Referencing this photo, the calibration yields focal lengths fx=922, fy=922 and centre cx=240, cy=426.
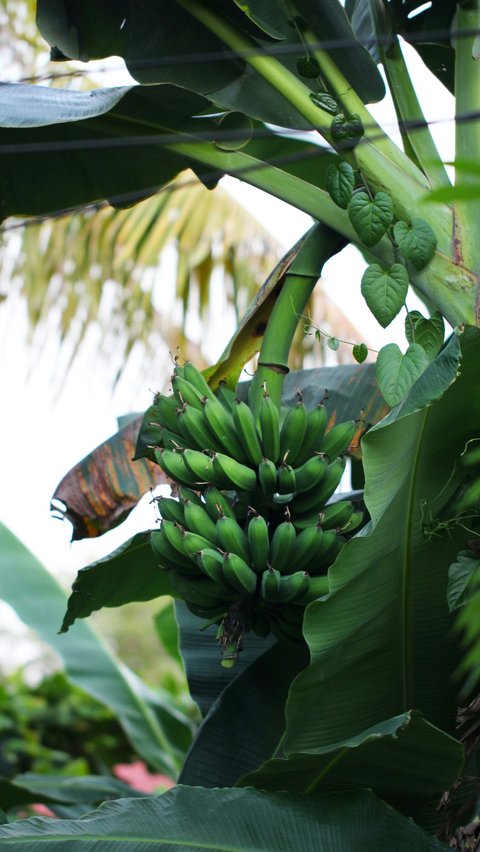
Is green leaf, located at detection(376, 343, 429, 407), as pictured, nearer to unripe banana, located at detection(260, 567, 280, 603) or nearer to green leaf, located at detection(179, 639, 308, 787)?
unripe banana, located at detection(260, 567, 280, 603)

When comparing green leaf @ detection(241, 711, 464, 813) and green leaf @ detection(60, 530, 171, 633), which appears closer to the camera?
green leaf @ detection(241, 711, 464, 813)

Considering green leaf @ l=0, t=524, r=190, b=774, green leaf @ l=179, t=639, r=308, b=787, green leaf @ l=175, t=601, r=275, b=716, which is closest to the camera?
green leaf @ l=179, t=639, r=308, b=787

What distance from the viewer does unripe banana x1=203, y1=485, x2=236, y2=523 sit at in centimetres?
135

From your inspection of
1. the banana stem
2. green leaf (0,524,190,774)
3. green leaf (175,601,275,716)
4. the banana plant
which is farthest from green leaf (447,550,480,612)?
green leaf (0,524,190,774)

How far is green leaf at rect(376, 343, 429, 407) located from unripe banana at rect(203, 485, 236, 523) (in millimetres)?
283

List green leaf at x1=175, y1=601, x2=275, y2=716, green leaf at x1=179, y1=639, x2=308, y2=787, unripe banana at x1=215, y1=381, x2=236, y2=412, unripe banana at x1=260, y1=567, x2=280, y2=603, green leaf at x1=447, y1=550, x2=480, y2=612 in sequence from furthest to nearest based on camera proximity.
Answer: green leaf at x1=175, y1=601, x2=275, y2=716
green leaf at x1=179, y1=639, x2=308, y2=787
unripe banana at x1=215, y1=381, x2=236, y2=412
unripe banana at x1=260, y1=567, x2=280, y2=603
green leaf at x1=447, y1=550, x2=480, y2=612

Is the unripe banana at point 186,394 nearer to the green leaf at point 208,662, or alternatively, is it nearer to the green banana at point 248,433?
the green banana at point 248,433

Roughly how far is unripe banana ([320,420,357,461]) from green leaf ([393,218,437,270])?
0.92 feet

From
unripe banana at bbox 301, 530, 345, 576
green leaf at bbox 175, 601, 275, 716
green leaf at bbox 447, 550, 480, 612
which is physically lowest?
green leaf at bbox 175, 601, 275, 716

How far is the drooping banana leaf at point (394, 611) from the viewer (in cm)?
123

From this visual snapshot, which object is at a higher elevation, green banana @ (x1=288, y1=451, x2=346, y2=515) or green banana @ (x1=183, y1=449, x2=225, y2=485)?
green banana @ (x1=183, y1=449, x2=225, y2=485)

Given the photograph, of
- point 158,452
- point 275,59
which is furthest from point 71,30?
point 158,452

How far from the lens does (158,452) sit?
4.72 ft

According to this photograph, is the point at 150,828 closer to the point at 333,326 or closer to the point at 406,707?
the point at 406,707
